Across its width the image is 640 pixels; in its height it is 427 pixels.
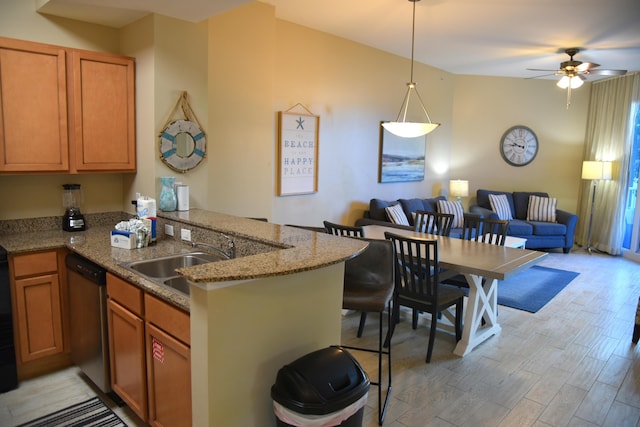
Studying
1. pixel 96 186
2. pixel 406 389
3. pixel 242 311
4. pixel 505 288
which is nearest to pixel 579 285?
pixel 505 288

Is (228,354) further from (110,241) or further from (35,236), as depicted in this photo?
(35,236)

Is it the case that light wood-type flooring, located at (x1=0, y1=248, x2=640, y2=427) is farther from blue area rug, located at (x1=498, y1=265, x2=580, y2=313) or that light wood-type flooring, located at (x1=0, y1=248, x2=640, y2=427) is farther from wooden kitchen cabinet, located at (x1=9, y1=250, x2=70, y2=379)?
blue area rug, located at (x1=498, y1=265, x2=580, y2=313)

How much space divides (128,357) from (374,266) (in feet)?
4.71

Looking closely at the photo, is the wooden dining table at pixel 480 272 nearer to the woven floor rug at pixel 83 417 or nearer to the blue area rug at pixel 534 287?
the blue area rug at pixel 534 287

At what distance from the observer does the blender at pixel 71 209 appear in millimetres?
3150

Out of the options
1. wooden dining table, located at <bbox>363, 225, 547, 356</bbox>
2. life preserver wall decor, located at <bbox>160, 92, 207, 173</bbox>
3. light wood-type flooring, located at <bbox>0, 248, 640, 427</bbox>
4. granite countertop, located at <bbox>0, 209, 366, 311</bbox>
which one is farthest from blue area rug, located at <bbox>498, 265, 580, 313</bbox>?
life preserver wall decor, located at <bbox>160, 92, 207, 173</bbox>

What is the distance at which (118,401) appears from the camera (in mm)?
2551

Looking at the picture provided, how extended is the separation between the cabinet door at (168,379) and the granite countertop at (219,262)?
21 centimetres

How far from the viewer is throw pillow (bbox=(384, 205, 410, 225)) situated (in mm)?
5578

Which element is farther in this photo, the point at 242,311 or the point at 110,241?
the point at 110,241

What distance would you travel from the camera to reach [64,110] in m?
2.94

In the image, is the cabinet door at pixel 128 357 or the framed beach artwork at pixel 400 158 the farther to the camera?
the framed beach artwork at pixel 400 158

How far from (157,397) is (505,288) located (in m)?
4.18

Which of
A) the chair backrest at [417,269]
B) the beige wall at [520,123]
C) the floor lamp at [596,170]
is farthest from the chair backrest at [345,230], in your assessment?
the floor lamp at [596,170]
